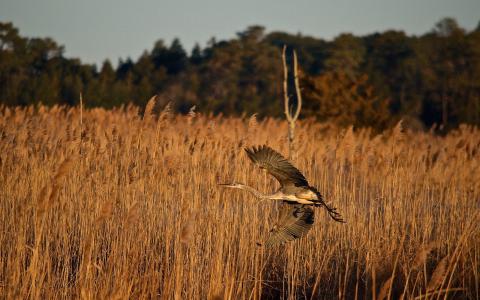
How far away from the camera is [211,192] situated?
481cm

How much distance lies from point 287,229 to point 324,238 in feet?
3.27

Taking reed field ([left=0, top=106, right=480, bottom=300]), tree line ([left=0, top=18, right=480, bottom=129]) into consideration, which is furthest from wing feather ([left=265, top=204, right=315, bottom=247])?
tree line ([left=0, top=18, right=480, bottom=129])

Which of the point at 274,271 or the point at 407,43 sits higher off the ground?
the point at 407,43

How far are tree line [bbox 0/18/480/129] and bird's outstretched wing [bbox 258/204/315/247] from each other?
24613 millimetres

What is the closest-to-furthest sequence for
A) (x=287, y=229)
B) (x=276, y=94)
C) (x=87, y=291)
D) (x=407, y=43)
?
1. (x=87, y=291)
2. (x=287, y=229)
3. (x=276, y=94)
4. (x=407, y=43)

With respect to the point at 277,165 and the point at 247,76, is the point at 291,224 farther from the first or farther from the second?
the point at 247,76

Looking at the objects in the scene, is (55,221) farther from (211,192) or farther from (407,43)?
(407,43)

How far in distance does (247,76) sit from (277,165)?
38.8 m

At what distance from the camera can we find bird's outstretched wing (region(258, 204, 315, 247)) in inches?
156

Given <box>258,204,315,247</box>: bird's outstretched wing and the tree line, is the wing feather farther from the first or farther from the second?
the tree line

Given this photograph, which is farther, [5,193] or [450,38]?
[450,38]

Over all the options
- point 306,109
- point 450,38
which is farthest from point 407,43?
point 306,109

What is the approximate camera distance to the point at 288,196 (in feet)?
12.9

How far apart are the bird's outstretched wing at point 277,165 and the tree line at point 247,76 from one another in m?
24.8
